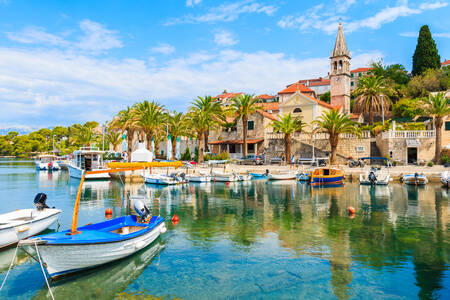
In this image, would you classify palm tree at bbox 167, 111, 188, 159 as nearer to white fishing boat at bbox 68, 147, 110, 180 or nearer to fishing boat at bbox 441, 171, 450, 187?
white fishing boat at bbox 68, 147, 110, 180

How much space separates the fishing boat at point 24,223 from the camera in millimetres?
13164

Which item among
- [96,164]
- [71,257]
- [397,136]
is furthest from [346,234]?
[96,164]

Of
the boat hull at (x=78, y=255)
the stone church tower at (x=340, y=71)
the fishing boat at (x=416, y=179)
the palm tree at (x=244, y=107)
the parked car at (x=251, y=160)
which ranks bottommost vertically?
the boat hull at (x=78, y=255)

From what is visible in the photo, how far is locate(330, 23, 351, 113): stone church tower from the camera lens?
61334 millimetres

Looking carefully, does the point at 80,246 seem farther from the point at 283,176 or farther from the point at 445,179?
the point at 445,179

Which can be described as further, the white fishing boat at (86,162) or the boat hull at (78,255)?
the white fishing boat at (86,162)

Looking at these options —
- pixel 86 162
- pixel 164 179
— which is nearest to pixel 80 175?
pixel 86 162

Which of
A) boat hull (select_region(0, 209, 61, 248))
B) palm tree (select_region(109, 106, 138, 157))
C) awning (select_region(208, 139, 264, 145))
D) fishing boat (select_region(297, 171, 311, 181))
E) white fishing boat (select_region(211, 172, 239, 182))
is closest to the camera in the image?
boat hull (select_region(0, 209, 61, 248))

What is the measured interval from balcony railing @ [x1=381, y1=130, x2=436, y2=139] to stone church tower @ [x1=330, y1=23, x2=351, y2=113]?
18773mm

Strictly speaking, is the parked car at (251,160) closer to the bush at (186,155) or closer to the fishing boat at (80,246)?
the bush at (186,155)

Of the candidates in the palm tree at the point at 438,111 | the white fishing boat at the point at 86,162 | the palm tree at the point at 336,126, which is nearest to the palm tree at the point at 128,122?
the white fishing boat at the point at 86,162

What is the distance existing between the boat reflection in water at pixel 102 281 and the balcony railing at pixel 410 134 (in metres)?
40.9

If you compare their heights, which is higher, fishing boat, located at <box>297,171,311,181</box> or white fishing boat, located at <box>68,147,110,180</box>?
white fishing boat, located at <box>68,147,110,180</box>

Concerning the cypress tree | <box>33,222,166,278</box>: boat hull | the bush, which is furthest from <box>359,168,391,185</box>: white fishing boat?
the cypress tree
